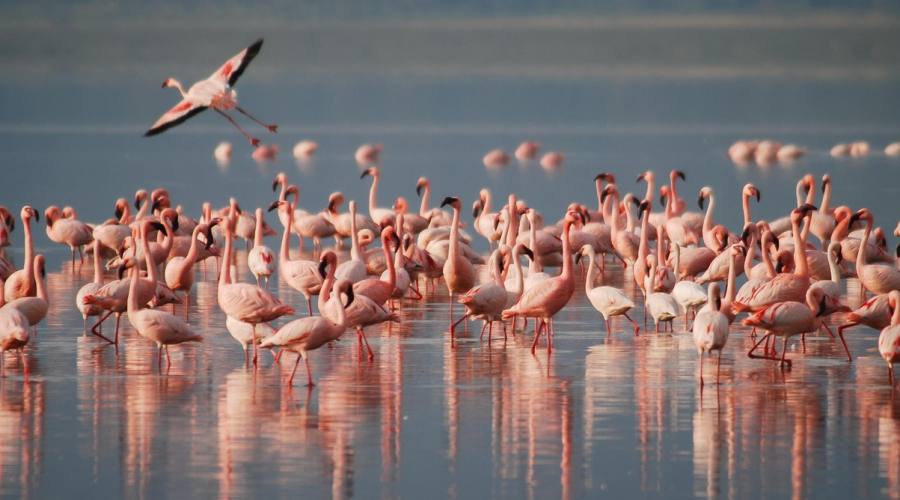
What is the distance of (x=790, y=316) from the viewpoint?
11773 mm

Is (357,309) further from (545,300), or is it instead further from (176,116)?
(176,116)

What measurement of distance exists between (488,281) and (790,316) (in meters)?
4.15

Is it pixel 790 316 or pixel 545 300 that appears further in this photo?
pixel 545 300

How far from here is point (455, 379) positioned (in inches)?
465

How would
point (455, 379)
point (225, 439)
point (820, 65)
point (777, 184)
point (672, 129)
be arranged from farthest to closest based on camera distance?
point (820, 65), point (672, 129), point (777, 184), point (455, 379), point (225, 439)

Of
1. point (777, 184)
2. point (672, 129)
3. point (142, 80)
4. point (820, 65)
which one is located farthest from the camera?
point (820, 65)

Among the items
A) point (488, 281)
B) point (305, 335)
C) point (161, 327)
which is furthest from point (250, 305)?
point (488, 281)

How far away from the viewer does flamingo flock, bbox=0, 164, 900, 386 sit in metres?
11.9

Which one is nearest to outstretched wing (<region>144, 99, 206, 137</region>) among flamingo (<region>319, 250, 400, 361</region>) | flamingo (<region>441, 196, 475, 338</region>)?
flamingo (<region>441, 196, 475, 338</region>)

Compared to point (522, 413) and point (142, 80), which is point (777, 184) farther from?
point (142, 80)

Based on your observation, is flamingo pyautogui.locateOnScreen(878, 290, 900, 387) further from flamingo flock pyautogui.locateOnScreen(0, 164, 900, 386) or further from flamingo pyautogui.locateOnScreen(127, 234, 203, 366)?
flamingo pyautogui.locateOnScreen(127, 234, 203, 366)

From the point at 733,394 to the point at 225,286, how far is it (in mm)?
3559

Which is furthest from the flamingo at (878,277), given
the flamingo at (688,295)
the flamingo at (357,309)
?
the flamingo at (357,309)

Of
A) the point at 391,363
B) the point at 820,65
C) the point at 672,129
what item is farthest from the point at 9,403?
the point at 820,65
